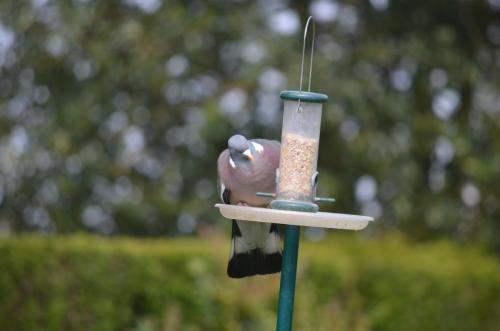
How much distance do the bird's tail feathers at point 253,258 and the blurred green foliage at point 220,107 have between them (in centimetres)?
426

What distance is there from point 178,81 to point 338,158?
1.64m

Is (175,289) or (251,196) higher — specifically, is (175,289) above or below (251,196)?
below

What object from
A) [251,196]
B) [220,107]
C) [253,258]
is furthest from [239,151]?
[220,107]

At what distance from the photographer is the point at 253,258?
11.7ft

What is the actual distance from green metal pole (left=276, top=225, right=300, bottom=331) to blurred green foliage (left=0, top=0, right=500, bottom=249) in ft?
14.8

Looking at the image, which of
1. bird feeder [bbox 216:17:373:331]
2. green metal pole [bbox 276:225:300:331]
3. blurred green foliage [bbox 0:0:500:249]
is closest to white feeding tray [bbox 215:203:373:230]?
bird feeder [bbox 216:17:373:331]

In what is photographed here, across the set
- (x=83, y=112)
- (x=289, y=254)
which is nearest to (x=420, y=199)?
(x=83, y=112)

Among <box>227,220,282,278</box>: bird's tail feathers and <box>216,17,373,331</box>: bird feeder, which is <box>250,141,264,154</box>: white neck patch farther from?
<box>227,220,282,278</box>: bird's tail feathers

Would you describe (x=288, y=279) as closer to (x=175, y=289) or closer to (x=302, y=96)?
(x=302, y=96)

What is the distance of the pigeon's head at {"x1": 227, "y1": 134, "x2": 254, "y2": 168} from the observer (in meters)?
3.40

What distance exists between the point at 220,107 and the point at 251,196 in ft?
15.3

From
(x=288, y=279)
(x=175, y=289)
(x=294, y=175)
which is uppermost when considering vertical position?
(x=294, y=175)

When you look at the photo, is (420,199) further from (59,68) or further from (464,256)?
(59,68)

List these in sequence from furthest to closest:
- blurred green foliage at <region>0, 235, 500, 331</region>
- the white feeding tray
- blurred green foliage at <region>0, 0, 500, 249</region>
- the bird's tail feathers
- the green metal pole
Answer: blurred green foliage at <region>0, 0, 500, 249</region>, blurred green foliage at <region>0, 235, 500, 331</region>, the bird's tail feathers, the green metal pole, the white feeding tray
